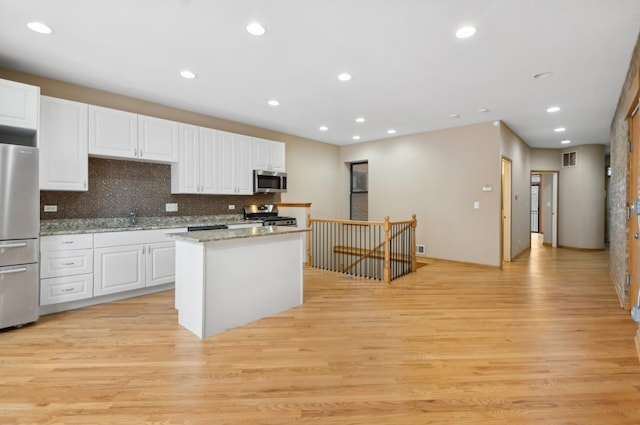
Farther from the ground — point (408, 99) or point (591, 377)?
point (408, 99)

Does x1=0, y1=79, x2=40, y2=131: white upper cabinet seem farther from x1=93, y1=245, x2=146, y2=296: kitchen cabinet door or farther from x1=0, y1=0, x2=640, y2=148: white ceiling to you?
x1=93, y1=245, x2=146, y2=296: kitchen cabinet door

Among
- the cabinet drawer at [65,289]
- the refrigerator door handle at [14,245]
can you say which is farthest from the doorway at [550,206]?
the refrigerator door handle at [14,245]

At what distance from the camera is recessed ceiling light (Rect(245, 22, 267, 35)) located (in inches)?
98.4

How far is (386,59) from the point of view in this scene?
3066 mm

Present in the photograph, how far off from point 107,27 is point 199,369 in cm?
290

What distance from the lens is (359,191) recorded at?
7.82 m

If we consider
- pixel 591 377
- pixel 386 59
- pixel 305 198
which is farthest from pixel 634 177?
pixel 305 198

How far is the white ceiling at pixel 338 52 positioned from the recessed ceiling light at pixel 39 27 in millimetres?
63

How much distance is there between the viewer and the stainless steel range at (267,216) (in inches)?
214

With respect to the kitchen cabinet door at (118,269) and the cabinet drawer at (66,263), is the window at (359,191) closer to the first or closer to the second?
the kitchen cabinet door at (118,269)

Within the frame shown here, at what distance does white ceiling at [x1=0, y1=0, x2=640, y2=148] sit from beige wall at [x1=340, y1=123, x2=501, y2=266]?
1083 millimetres

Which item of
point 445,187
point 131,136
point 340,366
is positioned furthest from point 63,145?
point 445,187

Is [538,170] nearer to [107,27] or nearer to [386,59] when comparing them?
[386,59]

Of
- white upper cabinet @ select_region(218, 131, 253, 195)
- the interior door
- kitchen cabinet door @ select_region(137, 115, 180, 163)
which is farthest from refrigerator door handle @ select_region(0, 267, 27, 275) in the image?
the interior door
